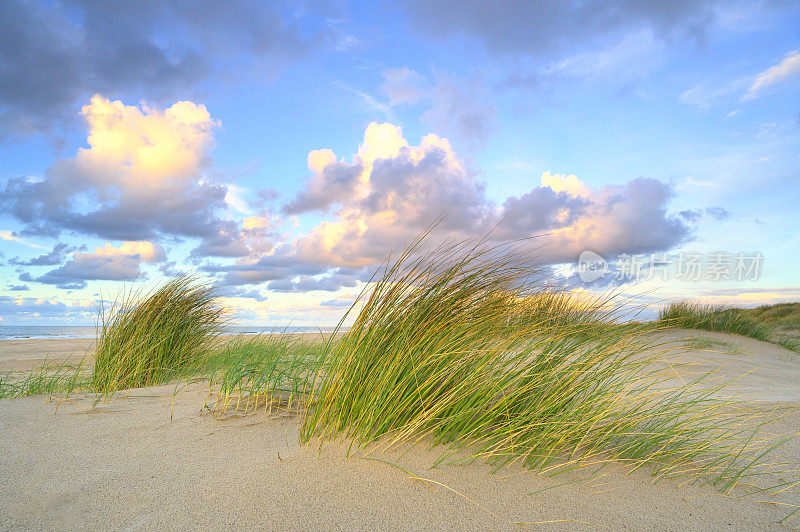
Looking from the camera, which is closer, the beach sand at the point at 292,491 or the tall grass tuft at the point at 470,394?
the beach sand at the point at 292,491

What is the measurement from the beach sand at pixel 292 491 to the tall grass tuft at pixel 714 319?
8812 millimetres

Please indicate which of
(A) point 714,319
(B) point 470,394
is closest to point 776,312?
(A) point 714,319

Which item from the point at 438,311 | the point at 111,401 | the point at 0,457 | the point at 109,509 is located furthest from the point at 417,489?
the point at 111,401

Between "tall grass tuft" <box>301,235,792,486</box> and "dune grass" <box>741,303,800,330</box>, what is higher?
"tall grass tuft" <box>301,235,792,486</box>

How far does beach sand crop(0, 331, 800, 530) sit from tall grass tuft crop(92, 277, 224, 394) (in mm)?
1882

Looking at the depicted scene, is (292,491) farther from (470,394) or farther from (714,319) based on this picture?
(714,319)

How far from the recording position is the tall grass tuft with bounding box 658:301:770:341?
976 centimetres

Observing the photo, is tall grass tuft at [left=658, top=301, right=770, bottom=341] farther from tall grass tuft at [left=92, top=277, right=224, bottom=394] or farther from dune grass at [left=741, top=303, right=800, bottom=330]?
dune grass at [left=741, top=303, right=800, bottom=330]

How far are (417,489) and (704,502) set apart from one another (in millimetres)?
1226

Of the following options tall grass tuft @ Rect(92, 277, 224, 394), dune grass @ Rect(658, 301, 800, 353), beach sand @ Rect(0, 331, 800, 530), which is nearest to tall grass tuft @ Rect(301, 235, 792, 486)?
beach sand @ Rect(0, 331, 800, 530)

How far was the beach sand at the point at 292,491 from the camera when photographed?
1.68 metres

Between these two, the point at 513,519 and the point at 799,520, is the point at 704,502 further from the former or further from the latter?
the point at 513,519

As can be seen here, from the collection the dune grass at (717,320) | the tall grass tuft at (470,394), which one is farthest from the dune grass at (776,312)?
the tall grass tuft at (470,394)

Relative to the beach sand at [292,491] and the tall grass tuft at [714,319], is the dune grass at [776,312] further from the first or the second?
the beach sand at [292,491]
